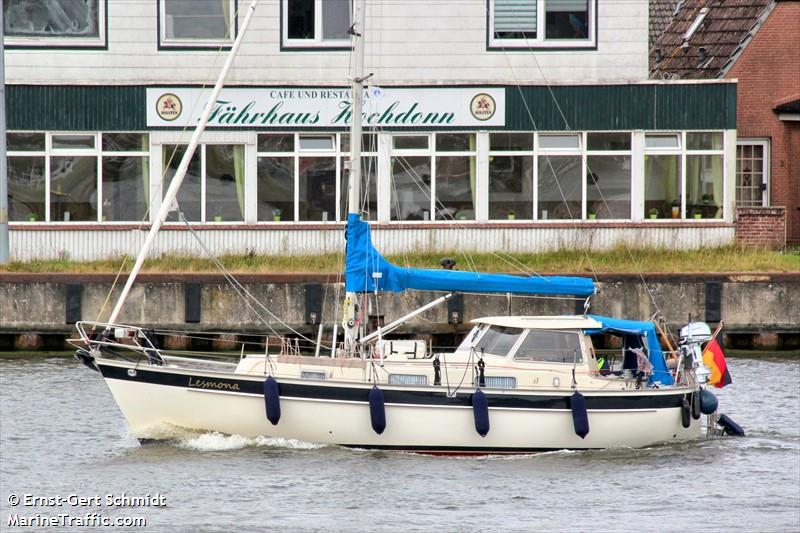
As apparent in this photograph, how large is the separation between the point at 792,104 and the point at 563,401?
21332mm

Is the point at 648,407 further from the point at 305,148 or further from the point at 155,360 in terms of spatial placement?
the point at 305,148

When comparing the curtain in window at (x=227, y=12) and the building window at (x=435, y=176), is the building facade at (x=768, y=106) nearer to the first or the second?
the building window at (x=435, y=176)

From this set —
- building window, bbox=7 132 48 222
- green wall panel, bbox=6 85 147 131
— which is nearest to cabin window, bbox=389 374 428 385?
green wall panel, bbox=6 85 147 131

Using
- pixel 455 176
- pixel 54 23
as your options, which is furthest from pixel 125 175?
pixel 455 176

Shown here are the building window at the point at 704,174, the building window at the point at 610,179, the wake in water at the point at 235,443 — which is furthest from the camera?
the building window at the point at 704,174

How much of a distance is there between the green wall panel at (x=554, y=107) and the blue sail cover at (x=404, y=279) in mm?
13042

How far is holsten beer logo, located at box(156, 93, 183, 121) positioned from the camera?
37.3 metres

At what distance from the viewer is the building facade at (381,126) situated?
37312 millimetres

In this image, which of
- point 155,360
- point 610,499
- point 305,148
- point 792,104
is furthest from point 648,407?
point 792,104

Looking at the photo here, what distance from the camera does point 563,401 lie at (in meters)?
23.4

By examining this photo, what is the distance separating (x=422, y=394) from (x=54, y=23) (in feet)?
61.7

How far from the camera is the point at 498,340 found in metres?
24.1

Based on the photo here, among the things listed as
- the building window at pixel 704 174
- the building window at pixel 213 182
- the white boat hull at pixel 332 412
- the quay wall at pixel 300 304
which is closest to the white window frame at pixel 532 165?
the building window at pixel 704 174

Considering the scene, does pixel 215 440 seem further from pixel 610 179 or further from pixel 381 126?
pixel 610 179
